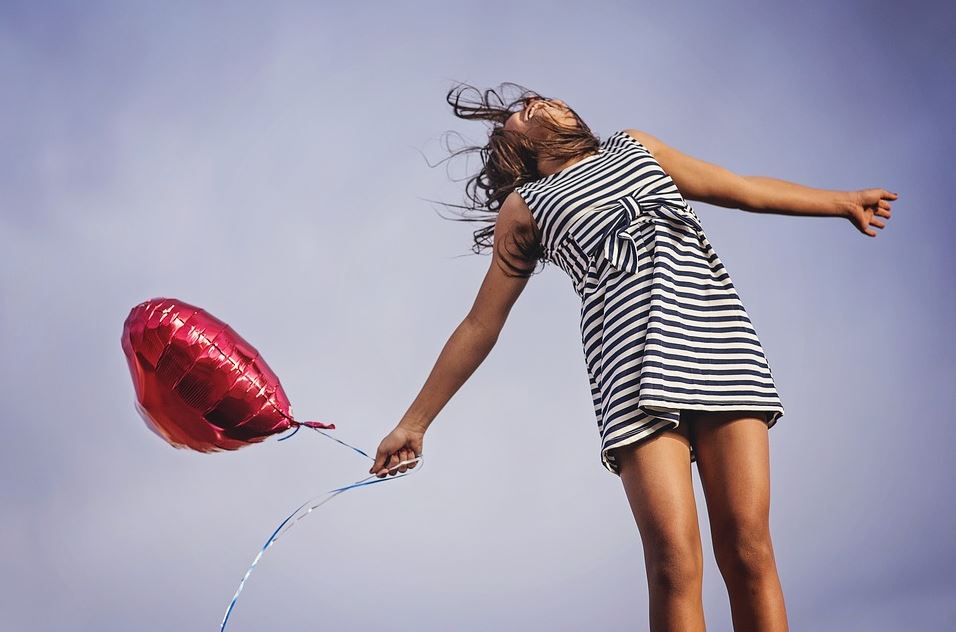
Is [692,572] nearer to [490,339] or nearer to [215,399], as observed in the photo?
[490,339]

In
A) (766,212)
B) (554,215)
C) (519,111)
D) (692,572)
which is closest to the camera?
(692,572)

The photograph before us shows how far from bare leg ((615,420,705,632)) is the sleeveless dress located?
0.04m

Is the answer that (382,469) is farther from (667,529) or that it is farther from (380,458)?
(667,529)

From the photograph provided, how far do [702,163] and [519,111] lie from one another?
0.39 meters

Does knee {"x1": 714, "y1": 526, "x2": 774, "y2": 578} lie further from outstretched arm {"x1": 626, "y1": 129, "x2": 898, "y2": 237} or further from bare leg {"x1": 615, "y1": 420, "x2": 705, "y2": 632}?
outstretched arm {"x1": 626, "y1": 129, "x2": 898, "y2": 237}

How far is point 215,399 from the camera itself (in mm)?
1862

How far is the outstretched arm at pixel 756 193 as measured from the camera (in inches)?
72.4

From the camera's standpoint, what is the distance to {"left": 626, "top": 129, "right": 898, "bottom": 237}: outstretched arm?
72.4 inches

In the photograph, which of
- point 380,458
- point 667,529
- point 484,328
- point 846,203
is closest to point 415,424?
point 380,458

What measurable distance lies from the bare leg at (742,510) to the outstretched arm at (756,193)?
1.58 feet

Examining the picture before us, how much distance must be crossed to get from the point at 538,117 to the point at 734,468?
80 cm

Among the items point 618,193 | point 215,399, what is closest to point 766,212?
point 618,193

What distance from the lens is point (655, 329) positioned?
154cm

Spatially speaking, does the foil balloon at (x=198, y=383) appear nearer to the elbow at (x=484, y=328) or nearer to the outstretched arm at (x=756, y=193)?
the elbow at (x=484, y=328)
